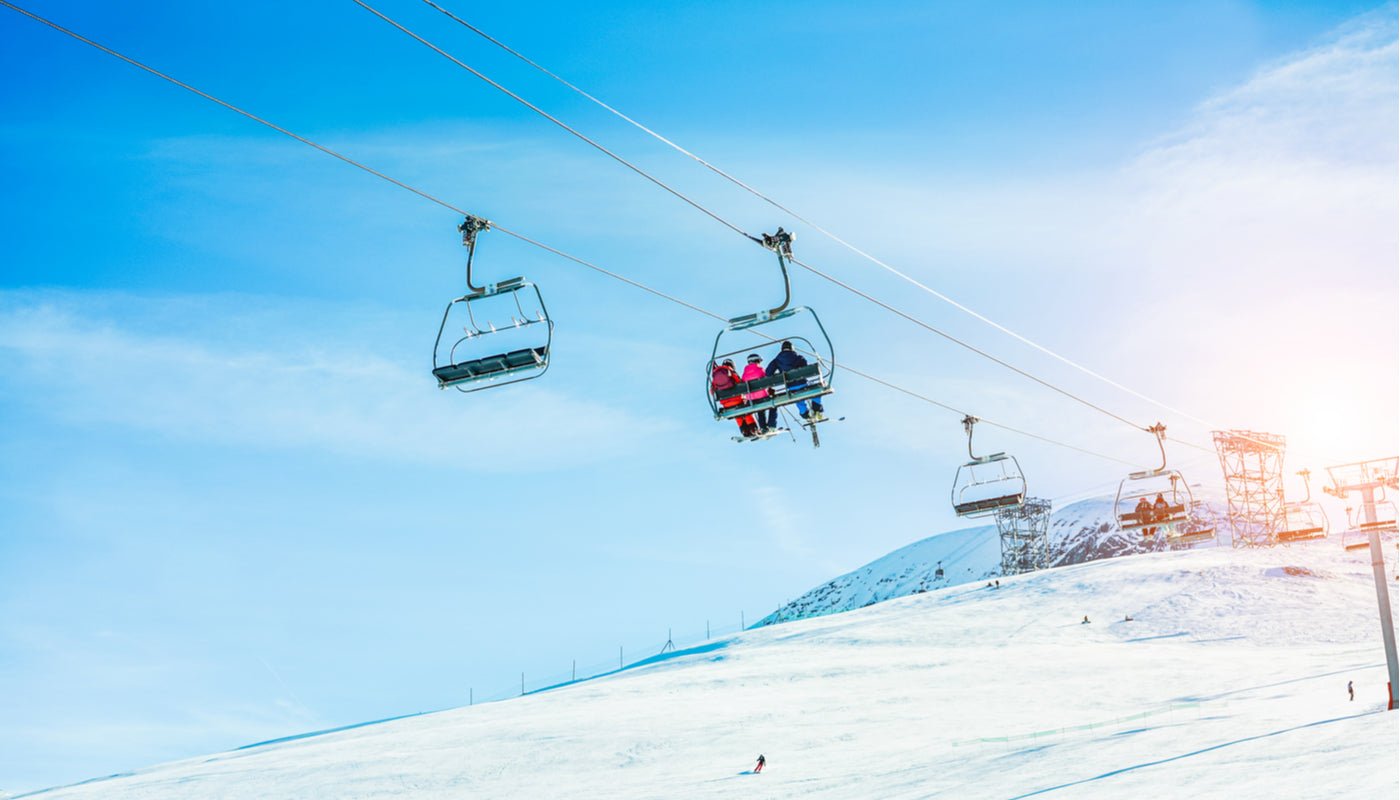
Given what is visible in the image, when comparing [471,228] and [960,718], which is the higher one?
[471,228]

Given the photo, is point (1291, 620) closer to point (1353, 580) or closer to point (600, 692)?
point (1353, 580)

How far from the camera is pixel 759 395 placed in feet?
53.6

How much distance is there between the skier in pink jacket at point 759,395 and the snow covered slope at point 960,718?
1186 cm

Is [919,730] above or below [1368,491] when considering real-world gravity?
below

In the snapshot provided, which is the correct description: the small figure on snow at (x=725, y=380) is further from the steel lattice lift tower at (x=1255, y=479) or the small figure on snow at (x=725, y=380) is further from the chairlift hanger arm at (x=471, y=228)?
the steel lattice lift tower at (x=1255, y=479)

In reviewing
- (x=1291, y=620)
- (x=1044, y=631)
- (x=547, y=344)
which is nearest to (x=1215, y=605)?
(x=1291, y=620)

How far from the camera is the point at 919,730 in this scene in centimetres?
3522

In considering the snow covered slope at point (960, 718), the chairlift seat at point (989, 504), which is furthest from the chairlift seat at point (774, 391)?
the snow covered slope at point (960, 718)

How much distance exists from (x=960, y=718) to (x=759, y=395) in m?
23.5

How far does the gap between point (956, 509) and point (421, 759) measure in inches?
842

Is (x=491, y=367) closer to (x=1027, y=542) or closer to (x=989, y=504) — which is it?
(x=989, y=504)

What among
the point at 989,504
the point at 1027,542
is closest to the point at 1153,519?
the point at 989,504

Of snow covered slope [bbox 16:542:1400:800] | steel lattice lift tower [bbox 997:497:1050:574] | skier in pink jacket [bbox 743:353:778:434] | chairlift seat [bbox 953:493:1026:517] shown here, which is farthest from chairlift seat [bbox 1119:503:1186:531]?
steel lattice lift tower [bbox 997:497:1050:574]

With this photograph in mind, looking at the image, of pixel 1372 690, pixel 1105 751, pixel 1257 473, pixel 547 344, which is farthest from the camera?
pixel 1257 473
